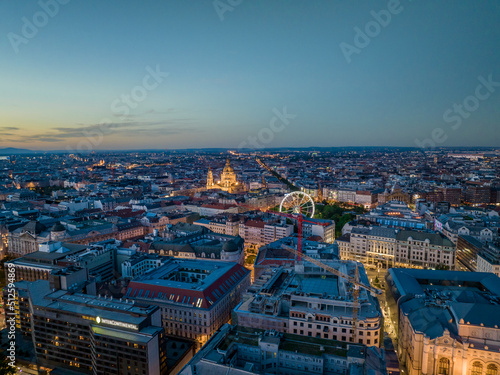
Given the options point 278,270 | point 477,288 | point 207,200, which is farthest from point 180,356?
point 207,200

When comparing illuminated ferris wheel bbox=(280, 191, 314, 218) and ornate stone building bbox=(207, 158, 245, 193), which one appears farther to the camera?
ornate stone building bbox=(207, 158, 245, 193)

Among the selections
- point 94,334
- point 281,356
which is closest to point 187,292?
point 94,334

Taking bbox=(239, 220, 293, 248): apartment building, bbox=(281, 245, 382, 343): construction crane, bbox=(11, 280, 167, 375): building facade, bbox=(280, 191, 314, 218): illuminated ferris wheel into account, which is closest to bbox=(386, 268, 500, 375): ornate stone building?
bbox=(281, 245, 382, 343): construction crane

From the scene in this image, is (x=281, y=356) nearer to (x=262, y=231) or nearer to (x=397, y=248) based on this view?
(x=397, y=248)

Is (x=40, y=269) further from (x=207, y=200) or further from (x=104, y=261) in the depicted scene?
(x=207, y=200)

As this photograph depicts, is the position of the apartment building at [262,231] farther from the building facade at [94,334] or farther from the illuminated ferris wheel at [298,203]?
the building facade at [94,334]

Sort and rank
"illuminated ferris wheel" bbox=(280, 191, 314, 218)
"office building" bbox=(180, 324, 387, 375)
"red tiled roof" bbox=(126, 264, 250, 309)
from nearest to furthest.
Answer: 1. "office building" bbox=(180, 324, 387, 375)
2. "red tiled roof" bbox=(126, 264, 250, 309)
3. "illuminated ferris wheel" bbox=(280, 191, 314, 218)

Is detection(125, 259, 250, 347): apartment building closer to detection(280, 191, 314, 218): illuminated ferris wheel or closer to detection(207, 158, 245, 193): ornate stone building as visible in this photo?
detection(280, 191, 314, 218): illuminated ferris wheel

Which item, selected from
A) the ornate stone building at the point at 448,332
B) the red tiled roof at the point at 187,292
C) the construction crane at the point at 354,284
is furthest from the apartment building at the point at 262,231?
the ornate stone building at the point at 448,332

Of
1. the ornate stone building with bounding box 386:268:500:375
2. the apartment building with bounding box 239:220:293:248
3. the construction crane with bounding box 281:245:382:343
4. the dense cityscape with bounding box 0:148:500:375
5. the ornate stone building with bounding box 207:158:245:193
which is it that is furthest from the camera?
the ornate stone building with bounding box 207:158:245:193

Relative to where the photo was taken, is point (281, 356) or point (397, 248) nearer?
point (281, 356)

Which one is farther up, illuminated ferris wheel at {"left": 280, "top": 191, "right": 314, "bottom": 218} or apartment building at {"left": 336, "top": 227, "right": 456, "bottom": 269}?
illuminated ferris wheel at {"left": 280, "top": 191, "right": 314, "bottom": 218}
